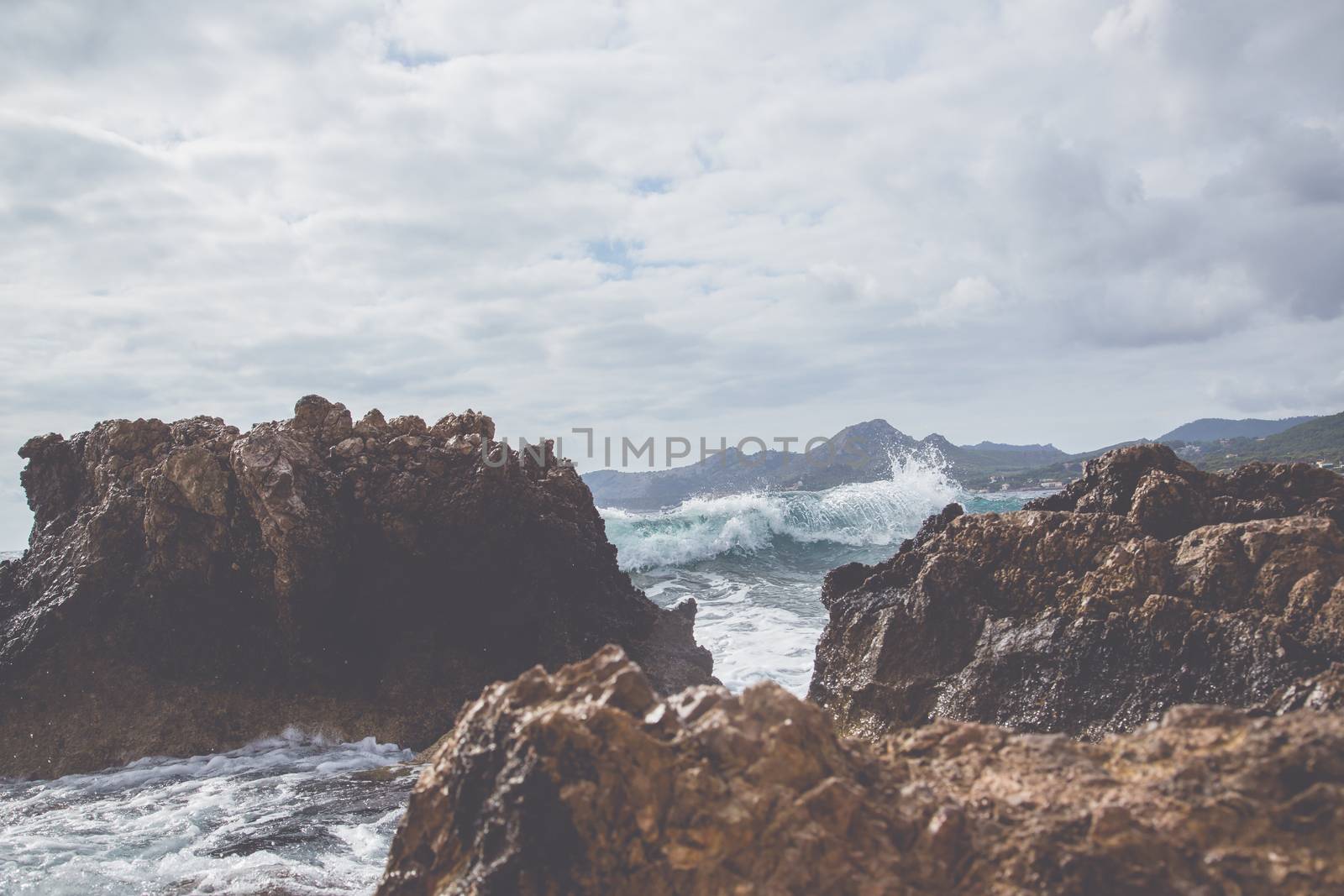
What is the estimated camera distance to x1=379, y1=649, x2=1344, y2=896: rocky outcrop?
2.55 m

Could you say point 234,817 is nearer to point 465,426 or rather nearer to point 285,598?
point 285,598

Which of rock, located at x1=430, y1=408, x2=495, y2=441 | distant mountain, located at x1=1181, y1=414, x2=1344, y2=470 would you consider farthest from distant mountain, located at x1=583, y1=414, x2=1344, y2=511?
rock, located at x1=430, y1=408, x2=495, y2=441

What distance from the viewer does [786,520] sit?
3031 centimetres

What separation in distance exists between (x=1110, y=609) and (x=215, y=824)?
6.80 m

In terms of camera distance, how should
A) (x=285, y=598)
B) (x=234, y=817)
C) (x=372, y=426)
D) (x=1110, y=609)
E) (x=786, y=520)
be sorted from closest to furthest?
(x=1110, y=609), (x=234, y=817), (x=285, y=598), (x=372, y=426), (x=786, y=520)

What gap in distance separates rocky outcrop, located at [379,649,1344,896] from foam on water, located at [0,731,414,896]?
9.52 feet

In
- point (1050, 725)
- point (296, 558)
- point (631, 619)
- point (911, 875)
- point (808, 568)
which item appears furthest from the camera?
point (808, 568)

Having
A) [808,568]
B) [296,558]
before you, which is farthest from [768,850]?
[808,568]

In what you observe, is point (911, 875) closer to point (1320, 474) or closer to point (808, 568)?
point (1320, 474)

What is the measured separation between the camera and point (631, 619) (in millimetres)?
11047

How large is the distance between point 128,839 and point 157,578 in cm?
350

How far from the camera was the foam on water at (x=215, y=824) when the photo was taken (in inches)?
229

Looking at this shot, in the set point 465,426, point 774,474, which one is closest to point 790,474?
point 774,474

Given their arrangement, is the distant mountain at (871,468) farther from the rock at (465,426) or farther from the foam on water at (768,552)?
the rock at (465,426)
